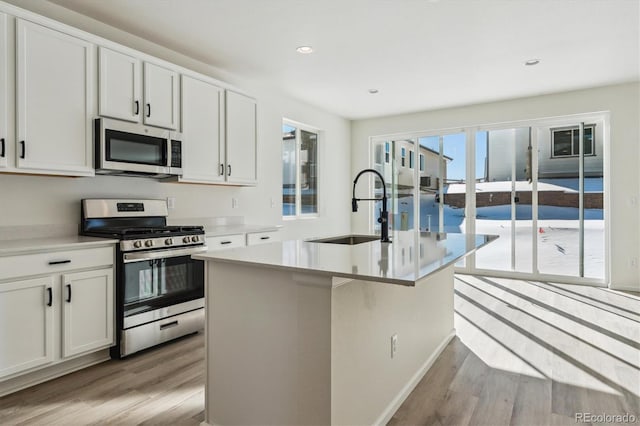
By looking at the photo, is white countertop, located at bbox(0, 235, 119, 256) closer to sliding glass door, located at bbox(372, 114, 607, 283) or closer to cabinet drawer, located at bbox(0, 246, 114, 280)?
cabinet drawer, located at bbox(0, 246, 114, 280)

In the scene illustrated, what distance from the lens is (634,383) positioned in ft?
7.89

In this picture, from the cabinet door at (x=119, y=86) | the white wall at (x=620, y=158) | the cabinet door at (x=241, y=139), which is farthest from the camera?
Result: the white wall at (x=620, y=158)

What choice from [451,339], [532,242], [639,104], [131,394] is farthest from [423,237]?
[639,104]

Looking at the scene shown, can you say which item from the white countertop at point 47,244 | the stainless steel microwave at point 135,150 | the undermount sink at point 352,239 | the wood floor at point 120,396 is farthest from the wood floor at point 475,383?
the stainless steel microwave at point 135,150

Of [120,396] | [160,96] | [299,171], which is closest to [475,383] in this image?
[120,396]

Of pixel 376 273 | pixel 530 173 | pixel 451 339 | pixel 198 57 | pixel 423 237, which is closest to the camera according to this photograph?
pixel 376 273

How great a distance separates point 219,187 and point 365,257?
2813 millimetres

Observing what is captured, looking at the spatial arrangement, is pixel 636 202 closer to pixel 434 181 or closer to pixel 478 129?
pixel 478 129

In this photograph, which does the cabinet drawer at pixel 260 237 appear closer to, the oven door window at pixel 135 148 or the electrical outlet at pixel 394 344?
the oven door window at pixel 135 148

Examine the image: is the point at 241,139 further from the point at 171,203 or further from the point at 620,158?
the point at 620,158

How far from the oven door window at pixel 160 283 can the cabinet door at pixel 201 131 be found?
83 cm

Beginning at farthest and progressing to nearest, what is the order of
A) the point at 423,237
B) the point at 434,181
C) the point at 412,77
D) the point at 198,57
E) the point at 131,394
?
the point at 434,181 < the point at 412,77 < the point at 198,57 < the point at 423,237 < the point at 131,394

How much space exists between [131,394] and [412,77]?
4.06m

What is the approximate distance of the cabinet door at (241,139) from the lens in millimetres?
3943
